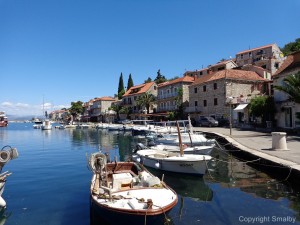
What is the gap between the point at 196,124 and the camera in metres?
53.7

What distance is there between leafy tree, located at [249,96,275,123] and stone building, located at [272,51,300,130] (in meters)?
0.74

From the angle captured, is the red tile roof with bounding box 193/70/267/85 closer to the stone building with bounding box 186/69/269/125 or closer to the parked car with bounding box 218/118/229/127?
the stone building with bounding box 186/69/269/125

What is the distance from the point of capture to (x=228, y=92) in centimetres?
4825

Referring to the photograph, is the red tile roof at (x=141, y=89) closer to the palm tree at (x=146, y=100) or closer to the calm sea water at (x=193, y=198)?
the palm tree at (x=146, y=100)

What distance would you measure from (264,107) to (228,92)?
12.0 meters

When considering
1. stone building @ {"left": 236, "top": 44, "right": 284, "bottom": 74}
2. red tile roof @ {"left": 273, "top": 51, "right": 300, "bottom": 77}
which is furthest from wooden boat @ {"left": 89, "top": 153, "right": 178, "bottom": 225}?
stone building @ {"left": 236, "top": 44, "right": 284, "bottom": 74}

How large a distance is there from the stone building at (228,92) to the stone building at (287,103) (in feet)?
24.8

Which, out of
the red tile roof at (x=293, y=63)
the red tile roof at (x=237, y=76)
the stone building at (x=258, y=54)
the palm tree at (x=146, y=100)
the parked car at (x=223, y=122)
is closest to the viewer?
the red tile roof at (x=293, y=63)

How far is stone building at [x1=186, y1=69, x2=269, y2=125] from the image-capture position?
46.4 metres

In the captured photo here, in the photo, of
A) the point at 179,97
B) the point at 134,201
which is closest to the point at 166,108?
the point at 179,97

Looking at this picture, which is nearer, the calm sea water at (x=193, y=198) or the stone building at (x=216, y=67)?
the calm sea water at (x=193, y=198)

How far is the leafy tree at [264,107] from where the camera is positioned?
3662 cm

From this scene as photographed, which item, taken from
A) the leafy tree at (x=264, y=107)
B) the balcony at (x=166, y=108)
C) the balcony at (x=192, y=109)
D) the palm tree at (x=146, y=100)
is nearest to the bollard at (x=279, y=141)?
the leafy tree at (x=264, y=107)

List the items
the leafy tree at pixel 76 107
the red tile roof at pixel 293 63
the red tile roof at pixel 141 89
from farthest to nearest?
the leafy tree at pixel 76 107 → the red tile roof at pixel 141 89 → the red tile roof at pixel 293 63
